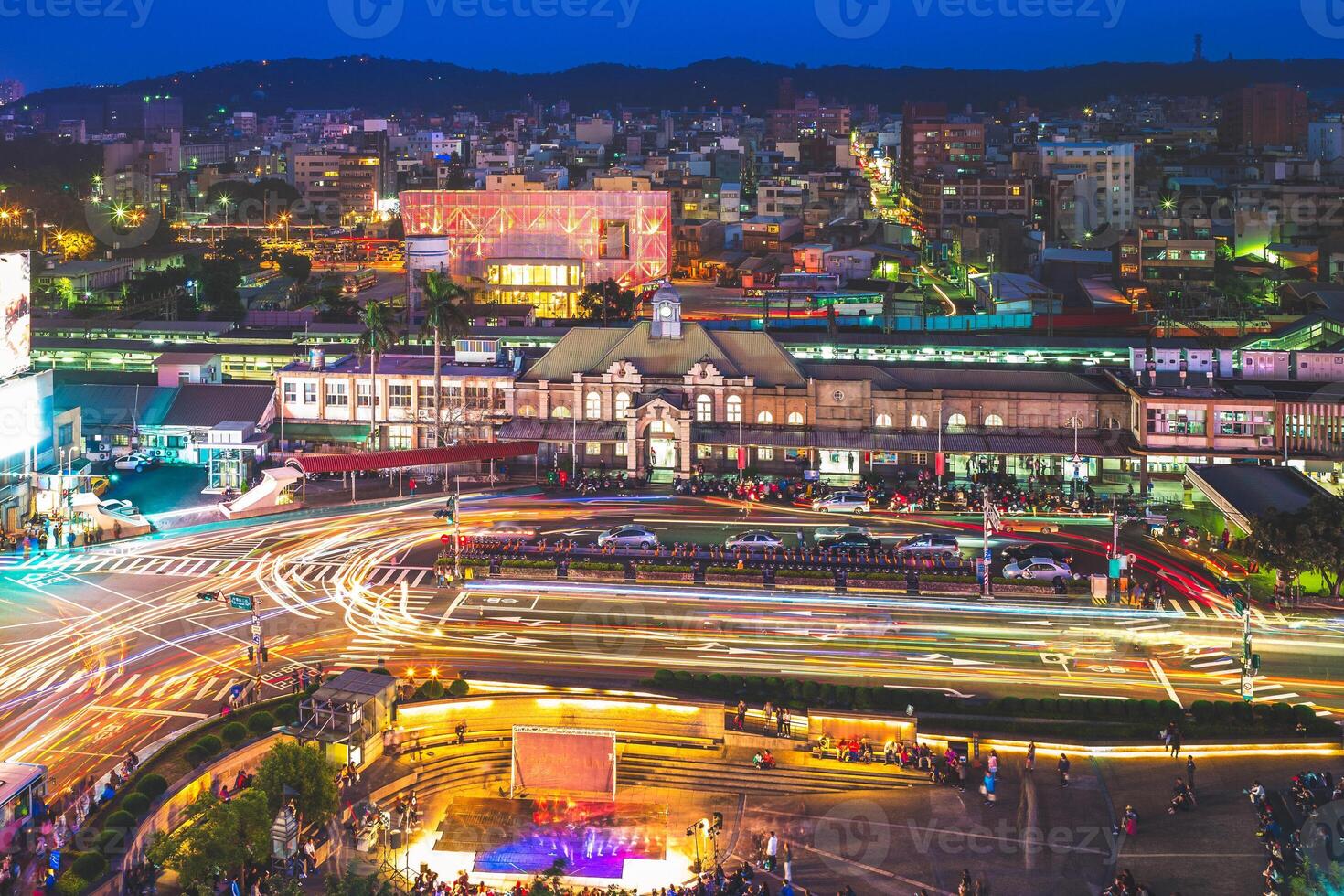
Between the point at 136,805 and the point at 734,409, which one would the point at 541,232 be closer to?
the point at 734,409

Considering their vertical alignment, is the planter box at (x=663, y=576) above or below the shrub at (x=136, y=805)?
above

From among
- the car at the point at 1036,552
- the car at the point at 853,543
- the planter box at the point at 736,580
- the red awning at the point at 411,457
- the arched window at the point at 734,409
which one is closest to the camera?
the planter box at the point at 736,580

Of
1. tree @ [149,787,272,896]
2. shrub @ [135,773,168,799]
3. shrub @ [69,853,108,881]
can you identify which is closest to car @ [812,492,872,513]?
shrub @ [135,773,168,799]

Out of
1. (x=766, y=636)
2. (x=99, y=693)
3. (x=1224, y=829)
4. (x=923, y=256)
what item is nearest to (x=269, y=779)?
(x=99, y=693)

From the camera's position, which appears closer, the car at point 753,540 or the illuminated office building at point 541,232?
the car at point 753,540

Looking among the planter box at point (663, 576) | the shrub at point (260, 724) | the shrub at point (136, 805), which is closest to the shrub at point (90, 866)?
the shrub at point (136, 805)

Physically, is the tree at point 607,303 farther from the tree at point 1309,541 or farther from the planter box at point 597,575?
the tree at point 1309,541

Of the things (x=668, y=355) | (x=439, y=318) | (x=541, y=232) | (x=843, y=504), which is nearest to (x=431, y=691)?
(x=843, y=504)
